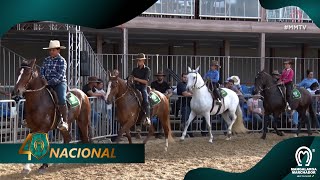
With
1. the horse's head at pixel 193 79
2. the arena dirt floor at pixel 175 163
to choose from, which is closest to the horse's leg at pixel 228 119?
the arena dirt floor at pixel 175 163

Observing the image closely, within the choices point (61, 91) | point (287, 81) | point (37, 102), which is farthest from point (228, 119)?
point (37, 102)

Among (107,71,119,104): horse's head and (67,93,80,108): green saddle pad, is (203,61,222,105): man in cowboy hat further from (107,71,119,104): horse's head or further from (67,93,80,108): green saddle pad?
(67,93,80,108): green saddle pad

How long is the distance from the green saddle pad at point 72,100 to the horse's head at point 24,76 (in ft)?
4.31

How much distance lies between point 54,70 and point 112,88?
216 centimetres

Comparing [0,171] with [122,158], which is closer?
[122,158]

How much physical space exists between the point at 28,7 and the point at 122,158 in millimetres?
1796

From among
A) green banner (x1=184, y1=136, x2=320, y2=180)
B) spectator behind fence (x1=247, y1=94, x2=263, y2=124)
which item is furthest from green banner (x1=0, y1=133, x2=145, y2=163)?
spectator behind fence (x1=247, y1=94, x2=263, y2=124)

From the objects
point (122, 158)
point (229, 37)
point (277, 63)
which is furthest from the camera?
point (277, 63)

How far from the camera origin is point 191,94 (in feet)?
42.3

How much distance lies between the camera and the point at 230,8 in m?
9.18

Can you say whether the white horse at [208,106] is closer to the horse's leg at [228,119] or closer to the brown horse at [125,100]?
the horse's leg at [228,119]

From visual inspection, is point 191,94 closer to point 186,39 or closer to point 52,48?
point 186,39

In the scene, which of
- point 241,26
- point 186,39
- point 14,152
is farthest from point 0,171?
point 186,39

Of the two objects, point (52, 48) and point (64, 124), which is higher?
point (52, 48)
